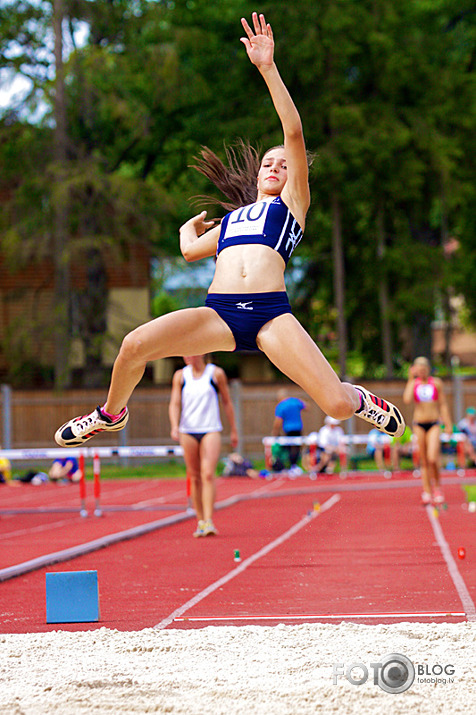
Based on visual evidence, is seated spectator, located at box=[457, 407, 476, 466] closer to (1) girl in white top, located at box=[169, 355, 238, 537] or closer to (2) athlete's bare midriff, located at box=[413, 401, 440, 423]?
(2) athlete's bare midriff, located at box=[413, 401, 440, 423]

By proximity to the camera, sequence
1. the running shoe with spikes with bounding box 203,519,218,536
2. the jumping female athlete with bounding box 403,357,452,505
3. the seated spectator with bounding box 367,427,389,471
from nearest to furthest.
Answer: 1. the running shoe with spikes with bounding box 203,519,218,536
2. the jumping female athlete with bounding box 403,357,452,505
3. the seated spectator with bounding box 367,427,389,471

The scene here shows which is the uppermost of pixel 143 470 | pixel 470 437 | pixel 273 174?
pixel 273 174

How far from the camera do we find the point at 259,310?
18.6 feet

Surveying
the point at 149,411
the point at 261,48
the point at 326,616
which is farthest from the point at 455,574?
Answer: the point at 149,411

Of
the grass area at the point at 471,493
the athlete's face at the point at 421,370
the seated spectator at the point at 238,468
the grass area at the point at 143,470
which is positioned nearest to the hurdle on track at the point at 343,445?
the seated spectator at the point at 238,468

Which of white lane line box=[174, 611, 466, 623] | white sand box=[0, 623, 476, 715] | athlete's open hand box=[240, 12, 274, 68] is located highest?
athlete's open hand box=[240, 12, 274, 68]

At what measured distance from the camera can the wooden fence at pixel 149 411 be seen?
97.8 feet

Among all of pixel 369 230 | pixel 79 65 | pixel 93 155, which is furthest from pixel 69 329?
pixel 369 230

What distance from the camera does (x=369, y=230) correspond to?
3306 centimetres

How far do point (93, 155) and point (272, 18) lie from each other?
253 inches

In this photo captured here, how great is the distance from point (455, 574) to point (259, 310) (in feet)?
12.8

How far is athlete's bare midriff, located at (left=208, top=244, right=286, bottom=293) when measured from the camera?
5.70 m

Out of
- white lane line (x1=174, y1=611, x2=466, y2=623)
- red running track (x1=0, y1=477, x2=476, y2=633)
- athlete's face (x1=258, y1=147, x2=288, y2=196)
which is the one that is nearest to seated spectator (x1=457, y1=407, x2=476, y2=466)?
red running track (x1=0, y1=477, x2=476, y2=633)

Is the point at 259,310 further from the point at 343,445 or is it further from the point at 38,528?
the point at 343,445
